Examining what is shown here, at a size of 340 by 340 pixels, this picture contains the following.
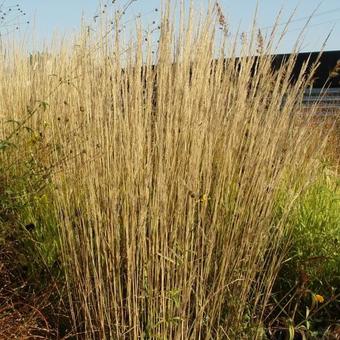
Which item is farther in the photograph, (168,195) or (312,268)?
(312,268)

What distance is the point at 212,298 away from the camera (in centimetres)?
237

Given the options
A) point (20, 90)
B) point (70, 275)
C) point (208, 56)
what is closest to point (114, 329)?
point (70, 275)

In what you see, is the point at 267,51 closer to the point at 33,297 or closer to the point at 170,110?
the point at 170,110

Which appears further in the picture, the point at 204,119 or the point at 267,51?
the point at 267,51

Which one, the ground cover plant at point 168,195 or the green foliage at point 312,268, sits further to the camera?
the green foliage at point 312,268

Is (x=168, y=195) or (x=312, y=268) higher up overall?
(x=168, y=195)

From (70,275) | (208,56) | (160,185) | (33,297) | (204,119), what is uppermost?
(208,56)

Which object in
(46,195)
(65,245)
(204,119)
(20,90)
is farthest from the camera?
(20,90)

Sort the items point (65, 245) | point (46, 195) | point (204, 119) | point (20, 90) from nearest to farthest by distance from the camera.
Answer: point (204, 119)
point (65, 245)
point (46, 195)
point (20, 90)

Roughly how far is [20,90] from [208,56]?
273 cm

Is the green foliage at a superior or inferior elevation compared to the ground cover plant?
inferior

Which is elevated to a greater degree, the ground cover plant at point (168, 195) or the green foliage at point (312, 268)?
the ground cover plant at point (168, 195)

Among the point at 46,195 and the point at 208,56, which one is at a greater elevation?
the point at 208,56

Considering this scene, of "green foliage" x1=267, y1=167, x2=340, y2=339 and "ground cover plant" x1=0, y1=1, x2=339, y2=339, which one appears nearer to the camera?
"ground cover plant" x1=0, y1=1, x2=339, y2=339
